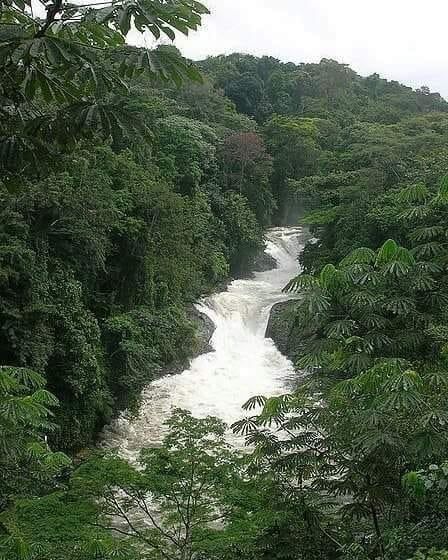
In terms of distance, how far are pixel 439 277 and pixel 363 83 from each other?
4129 cm

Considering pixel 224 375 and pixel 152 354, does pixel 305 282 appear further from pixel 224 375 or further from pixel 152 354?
pixel 224 375

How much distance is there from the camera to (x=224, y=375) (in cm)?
1470

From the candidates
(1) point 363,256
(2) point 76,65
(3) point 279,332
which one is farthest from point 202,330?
(2) point 76,65

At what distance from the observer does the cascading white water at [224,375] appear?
1170 cm

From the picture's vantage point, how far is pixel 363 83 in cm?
4291

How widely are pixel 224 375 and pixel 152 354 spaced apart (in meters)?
3.09

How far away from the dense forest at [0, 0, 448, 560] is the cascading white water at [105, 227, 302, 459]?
0.55 m

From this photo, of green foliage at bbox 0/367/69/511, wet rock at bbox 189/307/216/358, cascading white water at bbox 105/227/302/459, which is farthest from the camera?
wet rock at bbox 189/307/216/358

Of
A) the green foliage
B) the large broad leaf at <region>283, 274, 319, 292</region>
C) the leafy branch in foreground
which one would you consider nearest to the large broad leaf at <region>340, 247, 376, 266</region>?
the large broad leaf at <region>283, 274, 319, 292</region>

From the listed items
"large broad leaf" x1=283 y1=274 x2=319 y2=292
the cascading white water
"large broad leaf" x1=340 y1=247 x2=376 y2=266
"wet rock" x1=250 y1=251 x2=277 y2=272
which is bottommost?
the cascading white water

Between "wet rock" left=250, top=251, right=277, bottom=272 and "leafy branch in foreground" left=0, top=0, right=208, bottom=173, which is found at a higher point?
"wet rock" left=250, top=251, right=277, bottom=272

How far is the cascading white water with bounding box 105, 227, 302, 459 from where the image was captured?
11695mm

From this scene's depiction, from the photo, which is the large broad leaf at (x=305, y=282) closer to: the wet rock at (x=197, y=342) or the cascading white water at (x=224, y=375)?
the cascading white water at (x=224, y=375)

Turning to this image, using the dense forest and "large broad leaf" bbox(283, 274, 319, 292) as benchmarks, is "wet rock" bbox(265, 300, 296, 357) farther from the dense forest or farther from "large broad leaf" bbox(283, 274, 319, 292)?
"large broad leaf" bbox(283, 274, 319, 292)
